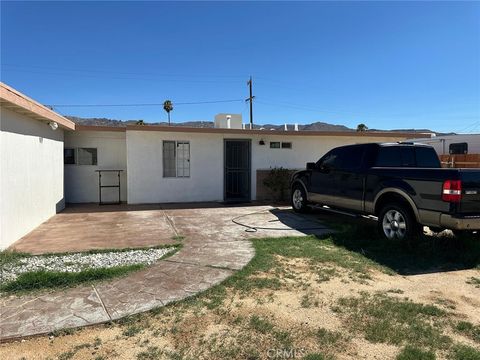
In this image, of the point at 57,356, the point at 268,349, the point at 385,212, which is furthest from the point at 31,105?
the point at 385,212

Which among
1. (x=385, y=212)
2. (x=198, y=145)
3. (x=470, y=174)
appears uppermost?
(x=198, y=145)

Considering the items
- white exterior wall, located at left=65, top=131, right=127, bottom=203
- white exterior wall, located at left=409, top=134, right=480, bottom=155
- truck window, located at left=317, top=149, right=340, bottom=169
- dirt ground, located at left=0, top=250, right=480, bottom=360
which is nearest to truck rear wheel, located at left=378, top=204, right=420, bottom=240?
dirt ground, located at left=0, top=250, right=480, bottom=360

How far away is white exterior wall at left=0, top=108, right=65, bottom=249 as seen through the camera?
6.08 metres

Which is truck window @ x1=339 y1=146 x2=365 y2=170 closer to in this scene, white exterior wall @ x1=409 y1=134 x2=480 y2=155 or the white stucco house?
the white stucco house

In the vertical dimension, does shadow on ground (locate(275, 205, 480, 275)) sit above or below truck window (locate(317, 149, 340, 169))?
below

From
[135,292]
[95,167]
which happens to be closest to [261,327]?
[135,292]

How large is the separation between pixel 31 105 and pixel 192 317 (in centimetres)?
548

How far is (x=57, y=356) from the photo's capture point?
Result: 3.01 metres

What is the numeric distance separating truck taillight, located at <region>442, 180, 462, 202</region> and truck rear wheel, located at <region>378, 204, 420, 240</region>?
0.77 metres

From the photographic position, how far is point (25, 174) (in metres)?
7.15

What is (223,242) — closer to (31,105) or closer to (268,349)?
(268,349)

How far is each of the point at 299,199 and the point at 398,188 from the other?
153 inches

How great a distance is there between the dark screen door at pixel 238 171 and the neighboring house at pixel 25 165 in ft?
17.6

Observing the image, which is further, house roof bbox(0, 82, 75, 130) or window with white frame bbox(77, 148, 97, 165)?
window with white frame bbox(77, 148, 97, 165)
